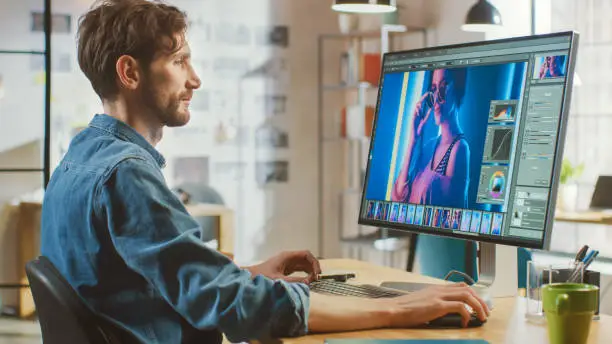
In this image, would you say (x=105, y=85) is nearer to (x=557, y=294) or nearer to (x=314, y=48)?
(x=557, y=294)

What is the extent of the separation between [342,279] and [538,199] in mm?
578

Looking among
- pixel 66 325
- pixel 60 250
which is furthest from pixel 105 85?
pixel 66 325

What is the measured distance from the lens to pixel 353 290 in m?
1.69

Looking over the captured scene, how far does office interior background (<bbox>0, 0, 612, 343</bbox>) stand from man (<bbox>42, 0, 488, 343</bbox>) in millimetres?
3541

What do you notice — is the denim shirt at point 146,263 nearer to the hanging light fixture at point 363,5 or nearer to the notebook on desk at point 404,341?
the notebook on desk at point 404,341

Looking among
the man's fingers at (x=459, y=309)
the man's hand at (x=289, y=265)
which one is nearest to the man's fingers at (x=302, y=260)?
the man's hand at (x=289, y=265)

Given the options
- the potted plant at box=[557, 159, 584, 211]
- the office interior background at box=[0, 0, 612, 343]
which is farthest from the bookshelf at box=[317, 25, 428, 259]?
the potted plant at box=[557, 159, 584, 211]

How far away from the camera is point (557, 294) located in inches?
49.4

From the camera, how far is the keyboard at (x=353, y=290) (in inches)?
64.4

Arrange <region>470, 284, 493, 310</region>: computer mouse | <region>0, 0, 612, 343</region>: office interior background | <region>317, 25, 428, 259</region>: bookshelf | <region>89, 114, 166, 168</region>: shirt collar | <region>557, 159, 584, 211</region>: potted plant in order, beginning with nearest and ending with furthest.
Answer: <region>89, 114, 166, 168</region>: shirt collar < <region>470, 284, 493, 310</region>: computer mouse < <region>557, 159, 584, 211</region>: potted plant < <region>0, 0, 612, 343</region>: office interior background < <region>317, 25, 428, 259</region>: bookshelf

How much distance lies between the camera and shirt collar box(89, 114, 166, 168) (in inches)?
55.8

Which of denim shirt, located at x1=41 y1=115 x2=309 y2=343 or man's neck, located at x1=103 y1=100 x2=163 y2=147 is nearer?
denim shirt, located at x1=41 y1=115 x2=309 y2=343

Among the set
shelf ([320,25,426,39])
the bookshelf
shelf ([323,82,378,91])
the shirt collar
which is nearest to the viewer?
the shirt collar

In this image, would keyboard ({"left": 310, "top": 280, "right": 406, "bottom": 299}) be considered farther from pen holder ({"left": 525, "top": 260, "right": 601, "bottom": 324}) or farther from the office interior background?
the office interior background
